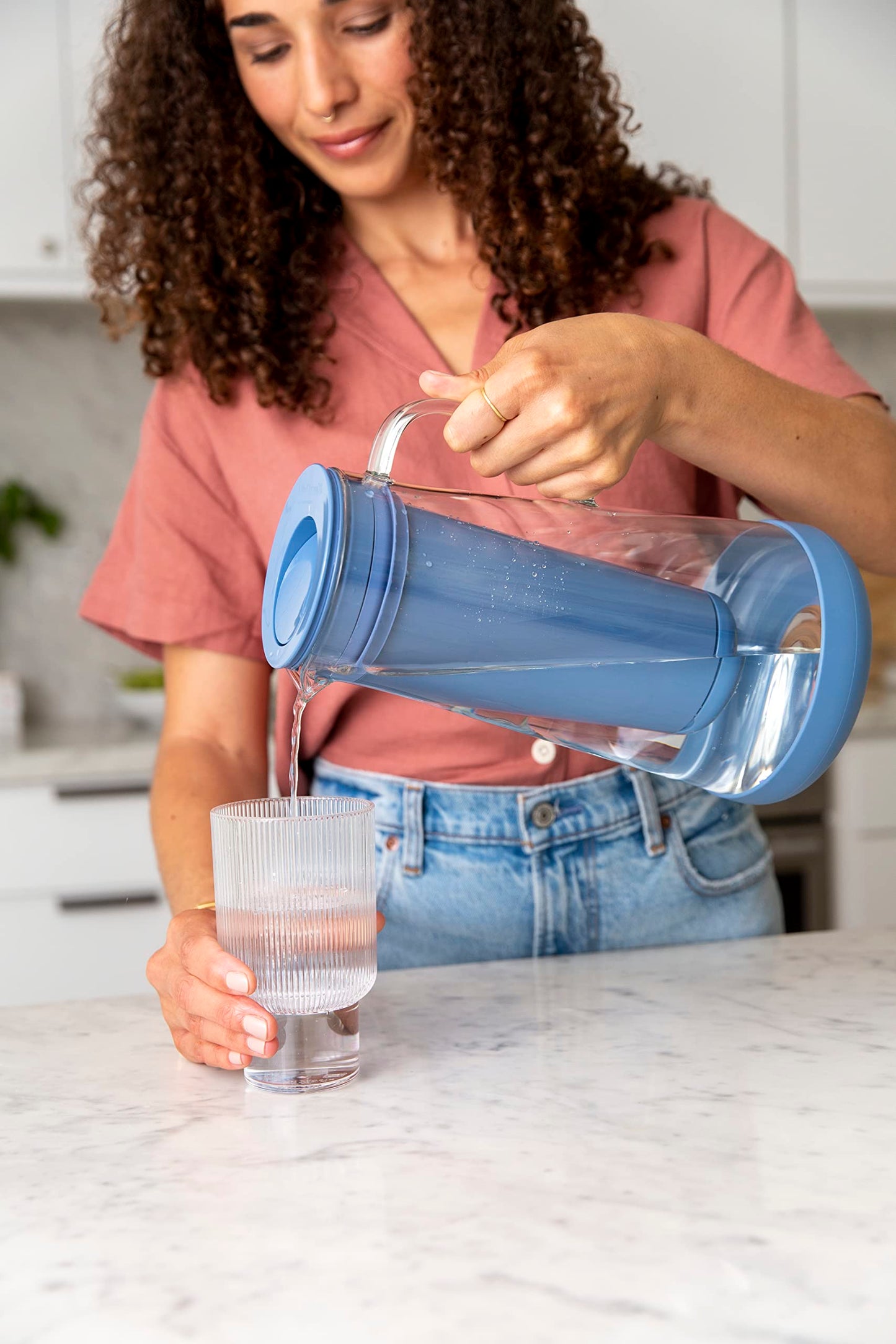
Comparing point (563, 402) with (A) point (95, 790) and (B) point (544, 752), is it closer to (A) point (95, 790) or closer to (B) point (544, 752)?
(B) point (544, 752)

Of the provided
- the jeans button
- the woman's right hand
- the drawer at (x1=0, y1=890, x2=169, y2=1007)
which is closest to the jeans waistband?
the jeans button

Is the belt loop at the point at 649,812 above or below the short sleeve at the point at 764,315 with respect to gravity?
below

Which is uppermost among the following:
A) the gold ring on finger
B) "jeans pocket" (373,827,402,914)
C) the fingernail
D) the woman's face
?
the woman's face

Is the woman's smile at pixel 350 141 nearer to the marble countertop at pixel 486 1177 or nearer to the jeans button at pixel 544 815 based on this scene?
the jeans button at pixel 544 815

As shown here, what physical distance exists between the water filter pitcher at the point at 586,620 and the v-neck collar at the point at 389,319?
37 cm

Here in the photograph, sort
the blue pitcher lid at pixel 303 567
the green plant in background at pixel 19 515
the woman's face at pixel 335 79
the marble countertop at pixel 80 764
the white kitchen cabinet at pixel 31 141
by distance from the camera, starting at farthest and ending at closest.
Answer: the green plant in background at pixel 19 515
the white kitchen cabinet at pixel 31 141
the marble countertop at pixel 80 764
the woman's face at pixel 335 79
the blue pitcher lid at pixel 303 567

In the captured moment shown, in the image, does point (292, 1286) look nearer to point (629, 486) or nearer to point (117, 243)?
point (629, 486)

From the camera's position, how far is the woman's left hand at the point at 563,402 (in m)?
0.68

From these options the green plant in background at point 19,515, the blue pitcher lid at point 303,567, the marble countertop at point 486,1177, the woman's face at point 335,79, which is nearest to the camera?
the marble countertop at point 486,1177

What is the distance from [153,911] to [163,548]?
1106mm

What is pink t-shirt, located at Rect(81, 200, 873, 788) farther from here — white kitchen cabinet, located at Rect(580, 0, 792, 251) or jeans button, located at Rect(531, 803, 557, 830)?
white kitchen cabinet, located at Rect(580, 0, 792, 251)

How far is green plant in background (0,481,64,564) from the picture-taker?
2598 millimetres

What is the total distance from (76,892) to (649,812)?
1285 millimetres

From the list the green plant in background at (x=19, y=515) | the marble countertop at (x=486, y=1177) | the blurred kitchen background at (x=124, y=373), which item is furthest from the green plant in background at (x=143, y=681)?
the marble countertop at (x=486, y=1177)
